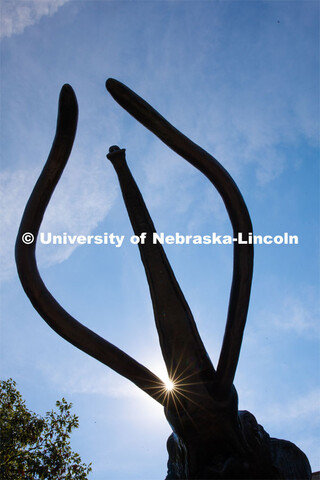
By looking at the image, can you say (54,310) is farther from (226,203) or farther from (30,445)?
(30,445)

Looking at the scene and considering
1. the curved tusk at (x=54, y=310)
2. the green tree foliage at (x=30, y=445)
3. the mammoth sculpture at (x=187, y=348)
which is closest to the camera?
the mammoth sculpture at (x=187, y=348)

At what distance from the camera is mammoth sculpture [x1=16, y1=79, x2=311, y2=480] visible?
300cm

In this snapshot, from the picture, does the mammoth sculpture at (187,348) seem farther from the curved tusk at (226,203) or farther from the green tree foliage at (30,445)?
the green tree foliage at (30,445)

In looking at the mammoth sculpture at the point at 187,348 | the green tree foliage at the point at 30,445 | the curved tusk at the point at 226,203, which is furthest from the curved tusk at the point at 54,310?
the green tree foliage at the point at 30,445

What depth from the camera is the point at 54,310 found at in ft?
10.8

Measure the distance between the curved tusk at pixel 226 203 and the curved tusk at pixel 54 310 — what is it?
605 mm

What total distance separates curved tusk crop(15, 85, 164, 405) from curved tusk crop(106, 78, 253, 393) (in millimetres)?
605

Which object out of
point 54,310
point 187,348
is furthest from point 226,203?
point 54,310

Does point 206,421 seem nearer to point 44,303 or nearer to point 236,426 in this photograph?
point 236,426

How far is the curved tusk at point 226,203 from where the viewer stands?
328cm

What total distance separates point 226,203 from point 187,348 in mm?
1338

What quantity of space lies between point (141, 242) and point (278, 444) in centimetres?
209

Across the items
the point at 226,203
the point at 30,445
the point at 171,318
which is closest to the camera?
the point at 171,318

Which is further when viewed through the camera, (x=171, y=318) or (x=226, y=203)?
(x=226, y=203)
